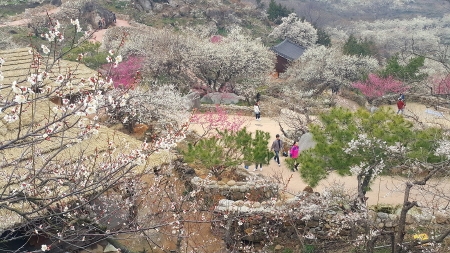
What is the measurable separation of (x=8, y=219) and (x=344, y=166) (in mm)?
5924

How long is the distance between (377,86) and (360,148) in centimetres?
1593

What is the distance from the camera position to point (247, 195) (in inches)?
373

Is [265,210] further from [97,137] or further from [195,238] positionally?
[97,137]

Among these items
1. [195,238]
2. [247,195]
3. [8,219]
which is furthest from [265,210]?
[8,219]

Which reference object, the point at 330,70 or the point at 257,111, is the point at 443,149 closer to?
the point at 257,111

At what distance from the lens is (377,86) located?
22.1 m

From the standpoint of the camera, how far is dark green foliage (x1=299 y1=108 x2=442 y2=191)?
7.48 metres

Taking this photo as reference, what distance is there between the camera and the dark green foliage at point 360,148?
7.48 metres

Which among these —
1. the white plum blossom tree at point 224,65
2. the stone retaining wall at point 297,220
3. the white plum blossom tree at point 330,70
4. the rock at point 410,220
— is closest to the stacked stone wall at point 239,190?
the stone retaining wall at point 297,220

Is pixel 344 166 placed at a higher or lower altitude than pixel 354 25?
higher

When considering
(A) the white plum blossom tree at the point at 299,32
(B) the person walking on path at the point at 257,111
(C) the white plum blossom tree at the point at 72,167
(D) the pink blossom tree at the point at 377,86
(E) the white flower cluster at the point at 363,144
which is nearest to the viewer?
(C) the white plum blossom tree at the point at 72,167

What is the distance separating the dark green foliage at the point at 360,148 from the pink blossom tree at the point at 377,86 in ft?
47.7

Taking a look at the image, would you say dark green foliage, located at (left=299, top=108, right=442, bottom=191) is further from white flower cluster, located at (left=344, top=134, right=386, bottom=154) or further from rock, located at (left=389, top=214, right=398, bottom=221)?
rock, located at (left=389, top=214, right=398, bottom=221)

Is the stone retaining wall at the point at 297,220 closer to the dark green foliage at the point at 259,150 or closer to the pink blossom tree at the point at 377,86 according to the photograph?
the dark green foliage at the point at 259,150
